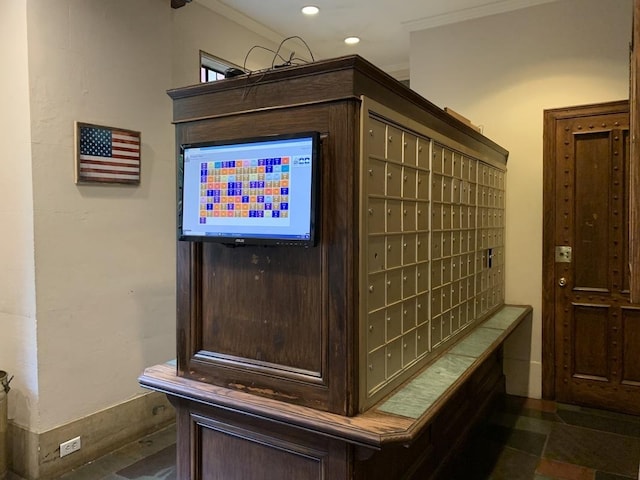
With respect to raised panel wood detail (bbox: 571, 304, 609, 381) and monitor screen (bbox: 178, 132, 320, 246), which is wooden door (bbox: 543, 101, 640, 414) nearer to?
raised panel wood detail (bbox: 571, 304, 609, 381)

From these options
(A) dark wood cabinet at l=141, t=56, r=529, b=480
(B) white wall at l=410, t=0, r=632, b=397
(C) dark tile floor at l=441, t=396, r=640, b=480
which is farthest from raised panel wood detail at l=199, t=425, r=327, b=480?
(B) white wall at l=410, t=0, r=632, b=397

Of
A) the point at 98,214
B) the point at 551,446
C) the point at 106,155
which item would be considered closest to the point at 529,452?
the point at 551,446

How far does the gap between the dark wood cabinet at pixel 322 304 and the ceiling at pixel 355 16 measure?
2090 millimetres

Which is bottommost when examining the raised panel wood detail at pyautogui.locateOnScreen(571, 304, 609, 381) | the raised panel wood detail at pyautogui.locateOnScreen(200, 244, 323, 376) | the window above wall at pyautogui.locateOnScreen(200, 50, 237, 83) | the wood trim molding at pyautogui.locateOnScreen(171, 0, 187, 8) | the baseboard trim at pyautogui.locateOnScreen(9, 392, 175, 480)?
the baseboard trim at pyautogui.locateOnScreen(9, 392, 175, 480)

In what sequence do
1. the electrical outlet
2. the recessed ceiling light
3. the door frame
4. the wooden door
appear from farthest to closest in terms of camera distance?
the recessed ceiling light
the door frame
the wooden door
the electrical outlet

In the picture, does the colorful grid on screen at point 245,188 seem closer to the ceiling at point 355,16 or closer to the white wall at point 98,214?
the white wall at point 98,214

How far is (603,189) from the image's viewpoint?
3664 millimetres

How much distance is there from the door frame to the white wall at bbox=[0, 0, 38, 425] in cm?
361

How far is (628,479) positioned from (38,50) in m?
4.06

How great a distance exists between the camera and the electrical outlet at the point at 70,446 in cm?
274

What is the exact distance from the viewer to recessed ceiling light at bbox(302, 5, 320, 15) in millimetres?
3963

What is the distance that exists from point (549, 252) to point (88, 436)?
3.54m

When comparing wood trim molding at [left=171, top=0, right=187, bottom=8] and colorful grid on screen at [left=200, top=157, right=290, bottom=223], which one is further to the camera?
wood trim molding at [left=171, top=0, right=187, bottom=8]

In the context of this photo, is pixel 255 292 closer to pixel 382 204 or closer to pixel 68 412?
pixel 382 204
